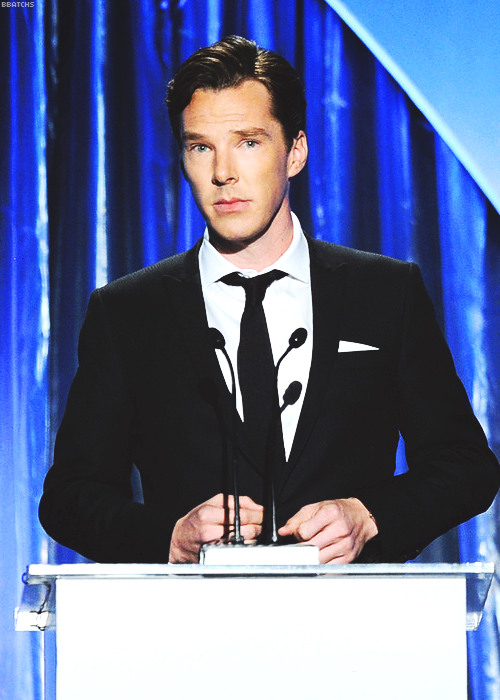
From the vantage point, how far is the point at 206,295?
2543mm

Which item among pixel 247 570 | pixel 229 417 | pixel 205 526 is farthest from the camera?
pixel 229 417

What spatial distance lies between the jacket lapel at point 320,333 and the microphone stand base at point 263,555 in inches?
29.3

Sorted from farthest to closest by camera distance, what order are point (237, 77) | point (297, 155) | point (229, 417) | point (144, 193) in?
1. point (144, 193)
2. point (297, 155)
3. point (237, 77)
4. point (229, 417)

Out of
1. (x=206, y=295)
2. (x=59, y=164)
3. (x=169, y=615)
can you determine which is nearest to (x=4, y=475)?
(x=59, y=164)

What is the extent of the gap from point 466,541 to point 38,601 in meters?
2.11

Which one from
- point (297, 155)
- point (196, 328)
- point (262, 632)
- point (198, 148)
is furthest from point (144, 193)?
point (262, 632)

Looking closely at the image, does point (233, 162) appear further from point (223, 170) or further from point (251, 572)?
point (251, 572)

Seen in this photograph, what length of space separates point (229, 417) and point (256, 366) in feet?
0.50

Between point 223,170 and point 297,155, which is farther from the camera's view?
point 297,155

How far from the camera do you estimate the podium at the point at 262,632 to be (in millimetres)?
1457

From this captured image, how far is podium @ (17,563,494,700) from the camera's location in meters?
1.46

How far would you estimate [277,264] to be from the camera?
2.54m

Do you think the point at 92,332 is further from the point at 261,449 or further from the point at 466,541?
the point at 466,541

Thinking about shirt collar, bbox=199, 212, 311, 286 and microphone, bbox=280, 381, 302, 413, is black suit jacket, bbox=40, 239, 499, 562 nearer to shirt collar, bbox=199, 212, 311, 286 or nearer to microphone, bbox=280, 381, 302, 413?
shirt collar, bbox=199, 212, 311, 286
